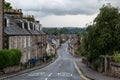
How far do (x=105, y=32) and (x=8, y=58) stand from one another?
13.1 m

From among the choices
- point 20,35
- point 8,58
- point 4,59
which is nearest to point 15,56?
point 8,58

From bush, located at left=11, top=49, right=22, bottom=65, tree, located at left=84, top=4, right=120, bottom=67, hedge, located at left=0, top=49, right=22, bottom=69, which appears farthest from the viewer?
tree, located at left=84, top=4, right=120, bottom=67

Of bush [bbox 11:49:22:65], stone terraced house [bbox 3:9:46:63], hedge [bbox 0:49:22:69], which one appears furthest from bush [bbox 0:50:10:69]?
stone terraced house [bbox 3:9:46:63]

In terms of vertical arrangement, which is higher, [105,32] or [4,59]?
[105,32]

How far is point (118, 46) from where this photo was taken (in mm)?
47500

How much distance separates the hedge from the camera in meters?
41.5

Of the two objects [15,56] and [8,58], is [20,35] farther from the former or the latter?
[8,58]

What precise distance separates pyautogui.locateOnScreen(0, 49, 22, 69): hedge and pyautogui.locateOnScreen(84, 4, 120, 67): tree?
34.0ft

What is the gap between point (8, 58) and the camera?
1706 inches

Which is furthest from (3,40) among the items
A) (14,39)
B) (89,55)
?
(89,55)

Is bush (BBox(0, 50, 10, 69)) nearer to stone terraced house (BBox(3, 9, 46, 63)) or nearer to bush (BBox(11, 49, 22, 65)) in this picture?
bush (BBox(11, 49, 22, 65))

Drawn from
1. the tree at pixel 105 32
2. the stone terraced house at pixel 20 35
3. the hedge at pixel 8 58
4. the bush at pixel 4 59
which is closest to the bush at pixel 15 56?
the hedge at pixel 8 58

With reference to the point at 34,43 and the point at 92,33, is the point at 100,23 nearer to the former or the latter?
the point at 92,33

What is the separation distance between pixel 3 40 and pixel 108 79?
868 inches
